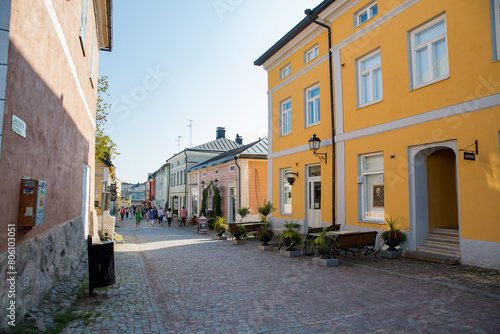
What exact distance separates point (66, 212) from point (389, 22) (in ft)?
32.1

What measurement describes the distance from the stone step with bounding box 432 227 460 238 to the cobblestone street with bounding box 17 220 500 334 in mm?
1265

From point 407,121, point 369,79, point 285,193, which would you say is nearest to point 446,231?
point 407,121

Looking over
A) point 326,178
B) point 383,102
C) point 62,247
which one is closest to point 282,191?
point 326,178

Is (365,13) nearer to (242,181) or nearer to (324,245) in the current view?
(324,245)

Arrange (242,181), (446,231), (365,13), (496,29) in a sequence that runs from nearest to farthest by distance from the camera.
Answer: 1. (496,29)
2. (446,231)
3. (365,13)
4. (242,181)

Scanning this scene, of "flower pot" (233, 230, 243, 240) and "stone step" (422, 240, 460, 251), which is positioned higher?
"stone step" (422, 240, 460, 251)

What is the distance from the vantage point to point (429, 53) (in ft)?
28.5

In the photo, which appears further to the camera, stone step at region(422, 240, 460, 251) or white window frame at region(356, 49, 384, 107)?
white window frame at region(356, 49, 384, 107)

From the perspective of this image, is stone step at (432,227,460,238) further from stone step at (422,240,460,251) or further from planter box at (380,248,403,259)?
planter box at (380,248,403,259)

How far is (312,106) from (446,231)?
698cm

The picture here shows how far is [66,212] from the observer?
24.1 feet

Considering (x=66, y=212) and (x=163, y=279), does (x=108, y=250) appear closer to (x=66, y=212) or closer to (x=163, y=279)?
(x=163, y=279)

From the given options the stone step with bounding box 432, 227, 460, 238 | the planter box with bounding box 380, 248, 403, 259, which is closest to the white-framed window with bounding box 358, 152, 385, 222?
the planter box with bounding box 380, 248, 403, 259

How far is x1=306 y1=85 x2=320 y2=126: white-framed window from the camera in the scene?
1339 centimetres
